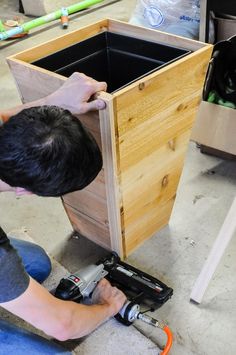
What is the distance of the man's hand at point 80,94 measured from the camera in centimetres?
82

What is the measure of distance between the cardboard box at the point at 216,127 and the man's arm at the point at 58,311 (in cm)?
83

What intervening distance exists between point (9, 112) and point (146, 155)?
38 centimetres

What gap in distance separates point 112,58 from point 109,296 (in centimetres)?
73

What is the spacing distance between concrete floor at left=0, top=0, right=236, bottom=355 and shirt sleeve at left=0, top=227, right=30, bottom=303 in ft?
1.54

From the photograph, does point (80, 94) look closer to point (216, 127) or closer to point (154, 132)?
point (154, 132)

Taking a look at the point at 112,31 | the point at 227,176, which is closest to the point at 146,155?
the point at 112,31

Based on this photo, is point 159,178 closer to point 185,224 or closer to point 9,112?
point 185,224

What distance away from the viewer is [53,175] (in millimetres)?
679

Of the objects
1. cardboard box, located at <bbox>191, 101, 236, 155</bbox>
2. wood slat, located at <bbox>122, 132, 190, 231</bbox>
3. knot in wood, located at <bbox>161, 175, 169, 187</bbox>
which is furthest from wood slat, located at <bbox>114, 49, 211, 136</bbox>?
cardboard box, located at <bbox>191, 101, 236, 155</bbox>

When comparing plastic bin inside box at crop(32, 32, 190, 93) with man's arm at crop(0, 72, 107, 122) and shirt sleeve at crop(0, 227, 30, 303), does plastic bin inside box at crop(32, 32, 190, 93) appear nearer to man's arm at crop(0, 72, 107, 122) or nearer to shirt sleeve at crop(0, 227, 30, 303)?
man's arm at crop(0, 72, 107, 122)

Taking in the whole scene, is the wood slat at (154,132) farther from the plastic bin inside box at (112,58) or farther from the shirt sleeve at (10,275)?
the shirt sleeve at (10,275)

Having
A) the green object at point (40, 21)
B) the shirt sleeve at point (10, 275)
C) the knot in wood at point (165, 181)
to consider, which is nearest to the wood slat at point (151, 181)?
the knot in wood at point (165, 181)

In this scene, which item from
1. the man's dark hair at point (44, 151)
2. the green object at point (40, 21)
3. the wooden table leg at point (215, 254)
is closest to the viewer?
the man's dark hair at point (44, 151)

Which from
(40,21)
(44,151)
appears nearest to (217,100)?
(44,151)
